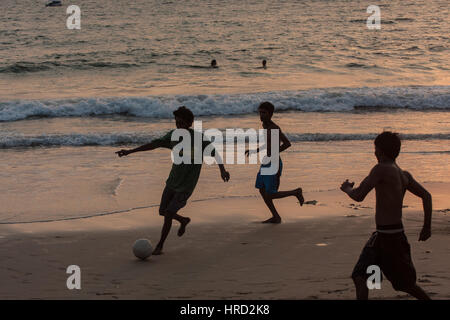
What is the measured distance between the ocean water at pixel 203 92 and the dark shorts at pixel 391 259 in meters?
Answer: 5.51

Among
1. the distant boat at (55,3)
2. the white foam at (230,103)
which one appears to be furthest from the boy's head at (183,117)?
the distant boat at (55,3)

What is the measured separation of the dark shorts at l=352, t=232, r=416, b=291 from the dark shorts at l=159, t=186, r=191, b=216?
2.83 metres

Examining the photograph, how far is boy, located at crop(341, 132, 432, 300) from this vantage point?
18.0 feet

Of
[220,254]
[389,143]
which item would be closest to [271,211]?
[220,254]

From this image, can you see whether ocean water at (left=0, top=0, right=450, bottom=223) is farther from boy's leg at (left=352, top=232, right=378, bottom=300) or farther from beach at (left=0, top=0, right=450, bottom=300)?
boy's leg at (left=352, top=232, right=378, bottom=300)

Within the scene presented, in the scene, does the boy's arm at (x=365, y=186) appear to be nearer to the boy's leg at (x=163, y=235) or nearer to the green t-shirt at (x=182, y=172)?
the green t-shirt at (x=182, y=172)

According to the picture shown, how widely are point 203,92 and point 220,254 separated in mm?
17123

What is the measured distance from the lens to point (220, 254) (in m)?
8.07

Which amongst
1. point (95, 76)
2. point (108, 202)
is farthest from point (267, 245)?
point (95, 76)

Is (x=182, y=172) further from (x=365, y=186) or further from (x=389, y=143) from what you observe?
(x=389, y=143)

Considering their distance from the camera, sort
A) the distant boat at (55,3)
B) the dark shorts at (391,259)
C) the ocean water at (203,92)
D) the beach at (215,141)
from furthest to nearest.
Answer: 1. the distant boat at (55,3)
2. the ocean water at (203,92)
3. the beach at (215,141)
4. the dark shorts at (391,259)

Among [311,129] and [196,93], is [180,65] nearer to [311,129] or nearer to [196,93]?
[196,93]

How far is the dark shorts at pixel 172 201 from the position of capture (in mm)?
7957
